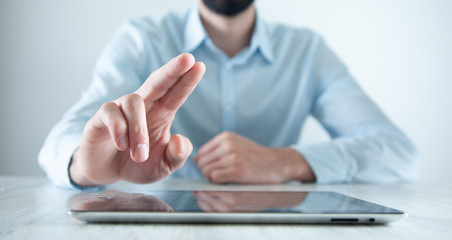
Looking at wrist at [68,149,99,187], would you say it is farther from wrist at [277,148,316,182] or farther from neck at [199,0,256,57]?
neck at [199,0,256,57]

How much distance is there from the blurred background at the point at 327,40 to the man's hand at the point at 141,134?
1294mm

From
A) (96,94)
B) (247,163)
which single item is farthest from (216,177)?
(96,94)

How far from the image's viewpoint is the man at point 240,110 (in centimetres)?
88

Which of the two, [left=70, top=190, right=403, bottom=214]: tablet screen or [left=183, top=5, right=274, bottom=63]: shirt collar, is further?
[left=183, top=5, right=274, bottom=63]: shirt collar

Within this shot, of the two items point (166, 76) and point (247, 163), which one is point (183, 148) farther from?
point (247, 163)

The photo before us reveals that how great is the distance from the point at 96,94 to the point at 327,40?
4.58 ft

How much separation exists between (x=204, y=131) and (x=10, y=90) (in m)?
1.05

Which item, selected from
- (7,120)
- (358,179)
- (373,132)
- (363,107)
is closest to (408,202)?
(358,179)

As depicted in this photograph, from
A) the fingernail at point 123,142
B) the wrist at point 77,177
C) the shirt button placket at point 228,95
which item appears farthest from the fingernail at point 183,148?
the shirt button placket at point 228,95

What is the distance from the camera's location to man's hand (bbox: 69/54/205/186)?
19.9 inches

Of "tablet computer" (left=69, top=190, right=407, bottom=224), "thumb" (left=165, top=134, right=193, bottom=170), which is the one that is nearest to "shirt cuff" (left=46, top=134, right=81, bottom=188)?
"thumb" (left=165, top=134, right=193, bottom=170)

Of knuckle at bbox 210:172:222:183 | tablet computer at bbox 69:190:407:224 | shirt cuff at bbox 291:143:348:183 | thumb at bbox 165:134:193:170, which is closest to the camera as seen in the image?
tablet computer at bbox 69:190:407:224

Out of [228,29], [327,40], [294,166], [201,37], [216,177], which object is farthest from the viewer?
[327,40]

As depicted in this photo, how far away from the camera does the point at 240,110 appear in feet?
4.75
